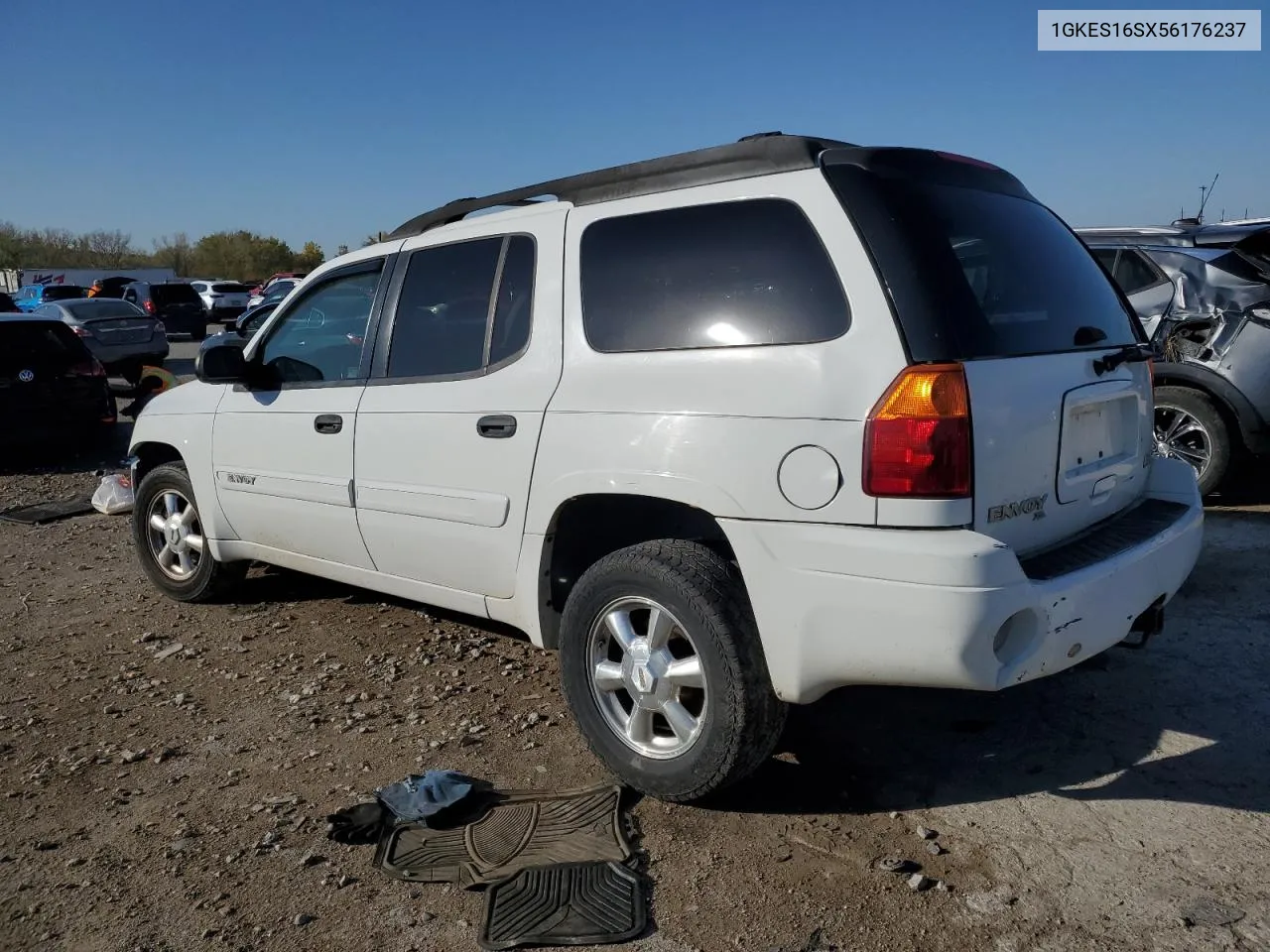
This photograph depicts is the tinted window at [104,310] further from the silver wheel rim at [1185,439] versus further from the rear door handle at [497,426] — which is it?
the silver wheel rim at [1185,439]

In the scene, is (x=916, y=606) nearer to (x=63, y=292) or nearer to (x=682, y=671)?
(x=682, y=671)

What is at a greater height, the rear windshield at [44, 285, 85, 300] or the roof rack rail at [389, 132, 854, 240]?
the rear windshield at [44, 285, 85, 300]

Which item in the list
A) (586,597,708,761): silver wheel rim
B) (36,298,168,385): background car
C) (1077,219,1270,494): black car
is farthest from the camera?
(36,298,168,385): background car

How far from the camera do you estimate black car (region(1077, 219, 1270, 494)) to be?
6.46 meters

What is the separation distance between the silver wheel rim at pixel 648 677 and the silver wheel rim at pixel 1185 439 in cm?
486

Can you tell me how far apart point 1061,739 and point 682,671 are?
1515 mm

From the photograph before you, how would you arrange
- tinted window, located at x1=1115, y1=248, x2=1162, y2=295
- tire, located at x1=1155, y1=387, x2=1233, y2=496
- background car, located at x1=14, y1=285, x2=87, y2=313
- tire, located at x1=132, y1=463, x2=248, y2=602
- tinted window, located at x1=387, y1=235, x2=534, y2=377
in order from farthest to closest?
background car, located at x1=14, y1=285, x2=87, y2=313
tinted window, located at x1=1115, y1=248, x2=1162, y2=295
tire, located at x1=1155, y1=387, x2=1233, y2=496
tire, located at x1=132, y1=463, x2=248, y2=602
tinted window, located at x1=387, y1=235, x2=534, y2=377

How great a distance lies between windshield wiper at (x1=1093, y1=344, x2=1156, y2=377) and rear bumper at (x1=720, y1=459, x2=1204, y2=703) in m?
0.62

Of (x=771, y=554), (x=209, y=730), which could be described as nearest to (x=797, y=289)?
(x=771, y=554)

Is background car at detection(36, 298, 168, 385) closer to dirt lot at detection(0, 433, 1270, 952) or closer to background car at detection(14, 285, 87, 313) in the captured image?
background car at detection(14, 285, 87, 313)

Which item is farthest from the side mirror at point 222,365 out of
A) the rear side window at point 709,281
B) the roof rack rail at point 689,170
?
the rear side window at point 709,281

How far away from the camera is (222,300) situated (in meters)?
34.1

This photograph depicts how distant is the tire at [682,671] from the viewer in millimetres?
2912

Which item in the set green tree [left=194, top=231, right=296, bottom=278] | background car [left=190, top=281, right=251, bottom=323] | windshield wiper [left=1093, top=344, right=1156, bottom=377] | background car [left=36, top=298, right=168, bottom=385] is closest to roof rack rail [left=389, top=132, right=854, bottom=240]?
windshield wiper [left=1093, top=344, right=1156, bottom=377]
